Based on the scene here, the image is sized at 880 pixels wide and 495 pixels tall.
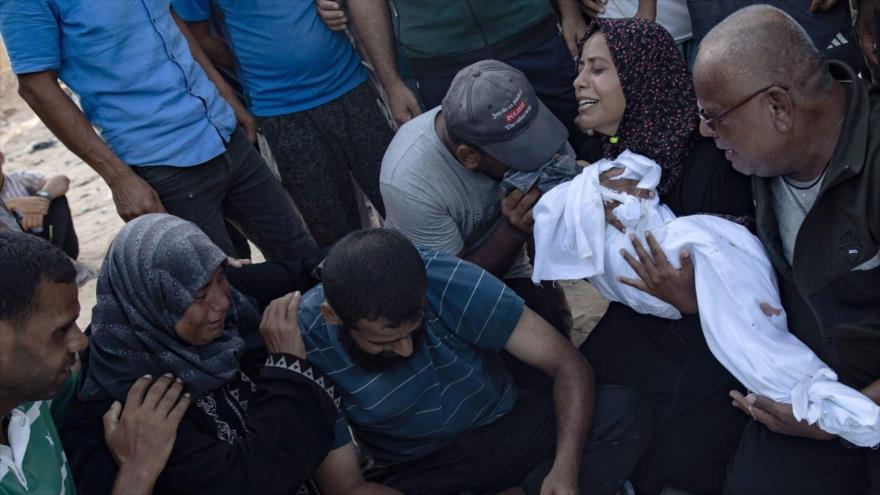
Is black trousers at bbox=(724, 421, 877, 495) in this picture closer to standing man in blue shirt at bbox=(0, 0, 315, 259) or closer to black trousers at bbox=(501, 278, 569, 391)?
black trousers at bbox=(501, 278, 569, 391)

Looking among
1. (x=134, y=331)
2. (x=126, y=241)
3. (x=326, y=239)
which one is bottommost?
(x=326, y=239)

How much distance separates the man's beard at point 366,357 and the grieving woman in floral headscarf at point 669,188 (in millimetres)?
867

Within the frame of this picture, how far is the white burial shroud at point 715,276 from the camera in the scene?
2.64 meters

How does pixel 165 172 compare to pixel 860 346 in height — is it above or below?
below

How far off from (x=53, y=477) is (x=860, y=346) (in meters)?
2.37

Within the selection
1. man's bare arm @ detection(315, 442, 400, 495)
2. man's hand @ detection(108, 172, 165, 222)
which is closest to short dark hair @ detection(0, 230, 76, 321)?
man's bare arm @ detection(315, 442, 400, 495)

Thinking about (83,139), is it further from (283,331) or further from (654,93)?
(654,93)

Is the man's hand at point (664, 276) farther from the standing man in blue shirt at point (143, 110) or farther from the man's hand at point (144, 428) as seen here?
the standing man in blue shirt at point (143, 110)

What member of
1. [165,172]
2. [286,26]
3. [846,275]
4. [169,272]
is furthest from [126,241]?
[846,275]

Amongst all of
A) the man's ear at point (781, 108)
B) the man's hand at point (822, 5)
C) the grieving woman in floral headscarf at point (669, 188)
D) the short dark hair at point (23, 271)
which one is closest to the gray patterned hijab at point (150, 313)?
the short dark hair at point (23, 271)

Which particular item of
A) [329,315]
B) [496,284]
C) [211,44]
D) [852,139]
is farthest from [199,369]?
[211,44]

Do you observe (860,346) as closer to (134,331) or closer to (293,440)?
(293,440)

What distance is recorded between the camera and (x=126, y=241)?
9.70 ft

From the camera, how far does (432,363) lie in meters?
3.04
